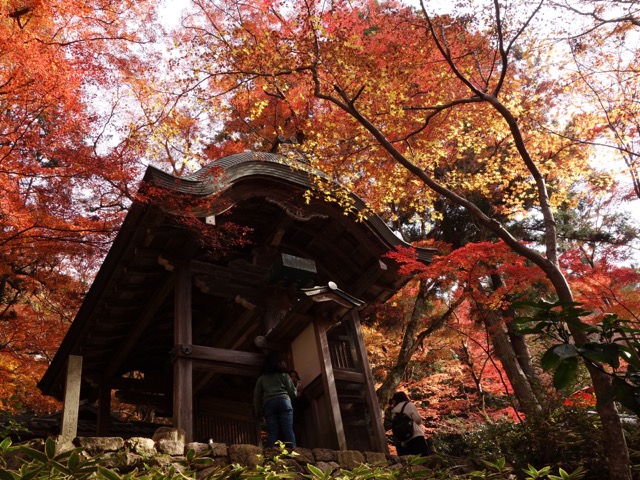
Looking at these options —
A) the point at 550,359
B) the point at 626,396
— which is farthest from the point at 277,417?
the point at 626,396

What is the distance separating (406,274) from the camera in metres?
9.25

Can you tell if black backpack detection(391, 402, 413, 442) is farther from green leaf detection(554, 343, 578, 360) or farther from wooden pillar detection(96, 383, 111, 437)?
wooden pillar detection(96, 383, 111, 437)

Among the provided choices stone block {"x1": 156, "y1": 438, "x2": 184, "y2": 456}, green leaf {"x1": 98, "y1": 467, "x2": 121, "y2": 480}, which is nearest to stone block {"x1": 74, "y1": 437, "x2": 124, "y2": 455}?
stone block {"x1": 156, "y1": 438, "x2": 184, "y2": 456}

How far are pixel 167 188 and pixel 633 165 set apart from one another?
1066cm

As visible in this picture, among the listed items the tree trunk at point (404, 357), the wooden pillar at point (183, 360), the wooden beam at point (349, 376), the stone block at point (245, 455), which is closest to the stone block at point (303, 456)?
the stone block at point (245, 455)

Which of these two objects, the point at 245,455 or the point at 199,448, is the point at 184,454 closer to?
the point at 199,448

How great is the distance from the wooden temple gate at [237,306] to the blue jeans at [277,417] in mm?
579

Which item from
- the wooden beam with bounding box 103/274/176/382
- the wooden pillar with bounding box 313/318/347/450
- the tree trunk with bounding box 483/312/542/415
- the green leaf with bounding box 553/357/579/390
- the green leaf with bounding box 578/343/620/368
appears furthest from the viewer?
the tree trunk with bounding box 483/312/542/415

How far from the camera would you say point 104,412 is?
10.0 meters

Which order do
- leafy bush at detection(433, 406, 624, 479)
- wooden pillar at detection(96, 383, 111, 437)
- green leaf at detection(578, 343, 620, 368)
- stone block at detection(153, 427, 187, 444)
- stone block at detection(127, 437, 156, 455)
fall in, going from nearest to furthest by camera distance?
1. green leaf at detection(578, 343, 620, 368)
2. stone block at detection(127, 437, 156, 455)
3. stone block at detection(153, 427, 187, 444)
4. leafy bush at detection(433, 406, 624, 479)
5. wooden pillar at detection(96, 383, 111, 437)

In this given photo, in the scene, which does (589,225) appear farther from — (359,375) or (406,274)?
(359,375)

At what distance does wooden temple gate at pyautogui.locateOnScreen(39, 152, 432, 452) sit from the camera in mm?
7312

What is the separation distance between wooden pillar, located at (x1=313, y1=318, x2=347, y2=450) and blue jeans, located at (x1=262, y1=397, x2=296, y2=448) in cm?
58

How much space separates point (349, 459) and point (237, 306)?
12.9 ft
